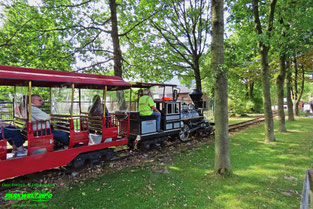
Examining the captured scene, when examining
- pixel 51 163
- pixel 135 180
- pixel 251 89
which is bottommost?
pixel 135 180

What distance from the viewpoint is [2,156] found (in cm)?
386

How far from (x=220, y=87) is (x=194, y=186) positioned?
8.46 feet

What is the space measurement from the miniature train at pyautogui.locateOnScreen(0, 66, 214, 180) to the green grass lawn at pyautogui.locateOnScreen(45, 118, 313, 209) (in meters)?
0.90

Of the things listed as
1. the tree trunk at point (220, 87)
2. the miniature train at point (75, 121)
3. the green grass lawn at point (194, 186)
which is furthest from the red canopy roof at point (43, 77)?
the tree trunk at point (220, 87)

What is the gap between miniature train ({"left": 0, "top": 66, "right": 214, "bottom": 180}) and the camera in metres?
4.15

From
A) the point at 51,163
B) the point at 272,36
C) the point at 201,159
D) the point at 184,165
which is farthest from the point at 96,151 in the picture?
the point at 272,36

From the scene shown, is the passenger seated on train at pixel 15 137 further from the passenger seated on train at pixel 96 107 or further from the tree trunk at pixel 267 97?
the tree trunk at pixel 267 97

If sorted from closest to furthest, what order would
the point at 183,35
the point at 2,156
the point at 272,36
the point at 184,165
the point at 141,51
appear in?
the point at 2,156 < the point at 184,165 < the point at 272,36 < the point at 141,51 < the point at 183,35

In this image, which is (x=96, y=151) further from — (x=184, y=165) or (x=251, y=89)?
(x=251, y=89)

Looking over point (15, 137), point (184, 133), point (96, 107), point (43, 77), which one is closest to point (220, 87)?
point (96, 107)

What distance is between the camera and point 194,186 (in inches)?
169

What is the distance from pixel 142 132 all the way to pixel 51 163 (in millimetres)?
3280

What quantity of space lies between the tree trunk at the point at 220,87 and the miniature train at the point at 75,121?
291 cm

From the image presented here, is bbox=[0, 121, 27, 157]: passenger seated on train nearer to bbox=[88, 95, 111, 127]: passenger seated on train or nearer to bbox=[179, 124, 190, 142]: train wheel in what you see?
bbox=[88, 95, 111, 127]: passenger seated on train
